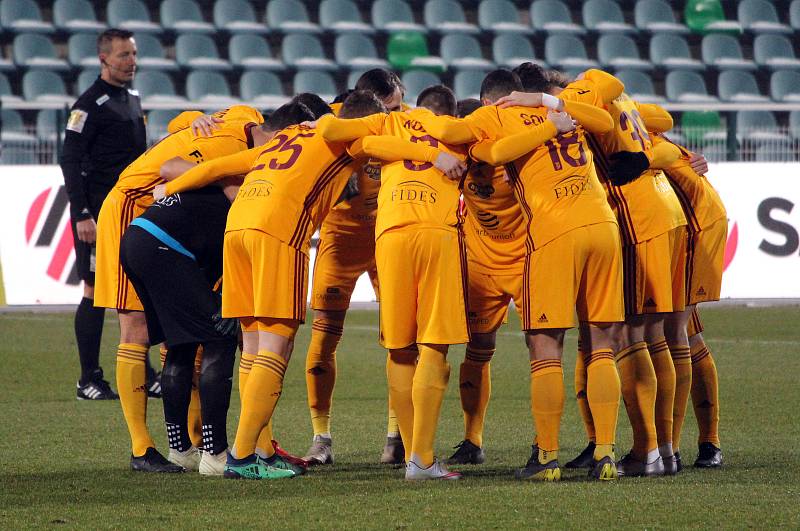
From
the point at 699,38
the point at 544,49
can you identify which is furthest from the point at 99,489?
the point at 699,38

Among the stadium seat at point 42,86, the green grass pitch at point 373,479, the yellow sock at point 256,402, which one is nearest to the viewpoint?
the green grass pitch at point 373,479

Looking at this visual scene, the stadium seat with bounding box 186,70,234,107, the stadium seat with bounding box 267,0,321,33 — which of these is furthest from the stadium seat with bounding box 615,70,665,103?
the stadium seat with bounding box 186,70,234,107

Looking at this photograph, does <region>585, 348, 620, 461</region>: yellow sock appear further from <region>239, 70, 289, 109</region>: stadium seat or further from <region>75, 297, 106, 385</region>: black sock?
<region>239, 70, 289, 109</region>: stadium seat

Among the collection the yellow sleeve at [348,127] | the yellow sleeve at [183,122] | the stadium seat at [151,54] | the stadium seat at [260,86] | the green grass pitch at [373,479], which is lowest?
the green grass pitch at [373,479]

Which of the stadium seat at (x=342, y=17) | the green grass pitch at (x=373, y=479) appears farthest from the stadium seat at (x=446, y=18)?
the green grass pitch at (x=373, y=479)

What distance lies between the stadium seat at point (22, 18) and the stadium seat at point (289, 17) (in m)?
2.94

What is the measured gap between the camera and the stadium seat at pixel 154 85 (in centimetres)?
1675

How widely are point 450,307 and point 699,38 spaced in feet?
49.6

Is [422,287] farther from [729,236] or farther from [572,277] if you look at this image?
[729,236]

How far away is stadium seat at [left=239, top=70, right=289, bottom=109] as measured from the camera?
1694cm

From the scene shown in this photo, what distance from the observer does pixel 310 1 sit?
18.7 meters

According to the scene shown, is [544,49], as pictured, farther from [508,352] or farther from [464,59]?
[508,352]

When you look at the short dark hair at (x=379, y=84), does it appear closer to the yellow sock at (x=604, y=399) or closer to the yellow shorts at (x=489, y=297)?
the yellow shorts at (x=489, y=297)

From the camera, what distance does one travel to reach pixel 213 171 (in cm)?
564
